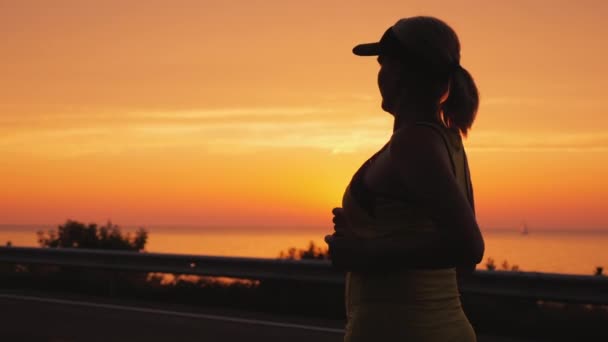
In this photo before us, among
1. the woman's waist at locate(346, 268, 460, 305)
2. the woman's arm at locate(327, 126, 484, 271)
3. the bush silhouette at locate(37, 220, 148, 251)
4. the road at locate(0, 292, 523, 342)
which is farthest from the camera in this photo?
the bush silhouette at locate(37, 220, 148, 251)

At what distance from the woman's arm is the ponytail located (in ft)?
0.65

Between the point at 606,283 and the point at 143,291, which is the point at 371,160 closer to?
the point at 606,283

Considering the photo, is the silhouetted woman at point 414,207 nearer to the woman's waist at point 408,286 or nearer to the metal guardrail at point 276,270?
the woman's waist at point 408,286

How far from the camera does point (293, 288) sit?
1192 centimetres

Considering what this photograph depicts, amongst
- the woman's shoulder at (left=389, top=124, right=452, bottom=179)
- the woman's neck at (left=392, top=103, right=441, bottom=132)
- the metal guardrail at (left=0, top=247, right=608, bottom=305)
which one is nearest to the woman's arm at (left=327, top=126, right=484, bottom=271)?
the woman's shoulder at (left=389, top=124, right=452, bottom=179)

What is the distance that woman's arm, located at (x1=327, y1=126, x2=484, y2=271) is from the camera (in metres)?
2.19

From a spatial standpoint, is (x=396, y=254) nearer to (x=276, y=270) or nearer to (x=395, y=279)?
(x=395, y=279)

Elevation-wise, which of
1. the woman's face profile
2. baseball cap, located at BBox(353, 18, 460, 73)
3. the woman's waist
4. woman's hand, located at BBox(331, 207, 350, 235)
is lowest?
the woman's waist

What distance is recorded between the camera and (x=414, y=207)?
226 cm

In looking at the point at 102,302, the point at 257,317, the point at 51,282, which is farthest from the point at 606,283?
the point at 51,282

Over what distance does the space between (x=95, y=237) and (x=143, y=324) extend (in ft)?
24.6

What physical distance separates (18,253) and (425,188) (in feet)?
42.3

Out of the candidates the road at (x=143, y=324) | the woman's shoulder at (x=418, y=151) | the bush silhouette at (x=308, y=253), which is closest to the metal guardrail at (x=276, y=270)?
the road at (x=143, y=324)

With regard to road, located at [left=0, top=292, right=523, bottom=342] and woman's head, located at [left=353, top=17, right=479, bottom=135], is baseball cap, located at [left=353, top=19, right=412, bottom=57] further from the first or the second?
road, located at [left=0, top=292, right=523, bottom=342]
